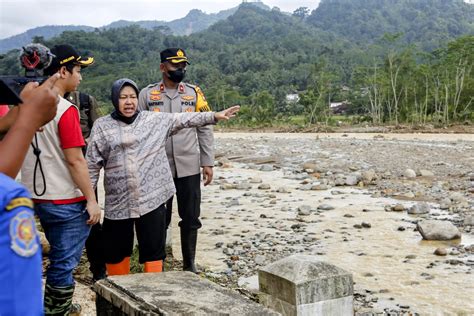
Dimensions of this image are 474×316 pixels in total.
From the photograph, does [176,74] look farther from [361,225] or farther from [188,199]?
[361,225]

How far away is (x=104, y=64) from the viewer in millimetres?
75250

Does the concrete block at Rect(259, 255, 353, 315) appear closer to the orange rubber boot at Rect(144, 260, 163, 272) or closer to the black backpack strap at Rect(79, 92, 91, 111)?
the orange rubber boot at Rect(144, 260, 163, 272)

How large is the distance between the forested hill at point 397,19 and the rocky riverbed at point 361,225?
9611 cm

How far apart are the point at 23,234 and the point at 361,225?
729 centimetres

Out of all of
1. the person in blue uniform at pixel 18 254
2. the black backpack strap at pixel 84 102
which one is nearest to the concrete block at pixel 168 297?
the person in blue uniform at pixel 18 254

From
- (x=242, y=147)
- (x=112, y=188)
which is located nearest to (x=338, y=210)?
(x=112, y=188)

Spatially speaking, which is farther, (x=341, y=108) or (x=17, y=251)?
(x=341, y=108)

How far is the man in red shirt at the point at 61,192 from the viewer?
2943 mm

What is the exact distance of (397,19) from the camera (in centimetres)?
13238

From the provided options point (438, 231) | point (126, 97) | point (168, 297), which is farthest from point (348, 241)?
point (168, 297)

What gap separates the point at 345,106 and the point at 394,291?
1654 inches

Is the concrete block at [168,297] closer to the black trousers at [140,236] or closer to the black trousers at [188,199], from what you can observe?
the black trousers at [140,236]

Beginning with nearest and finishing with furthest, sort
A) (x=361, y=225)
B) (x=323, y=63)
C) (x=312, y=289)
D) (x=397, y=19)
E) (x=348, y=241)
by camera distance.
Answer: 1. (x=312, y=289)
2. (x=348, y=241)
3. (x=361, y=225)
4. (x=323, y=63)
5. (x=397, y=19)

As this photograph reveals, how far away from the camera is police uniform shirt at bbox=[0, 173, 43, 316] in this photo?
1.10m
